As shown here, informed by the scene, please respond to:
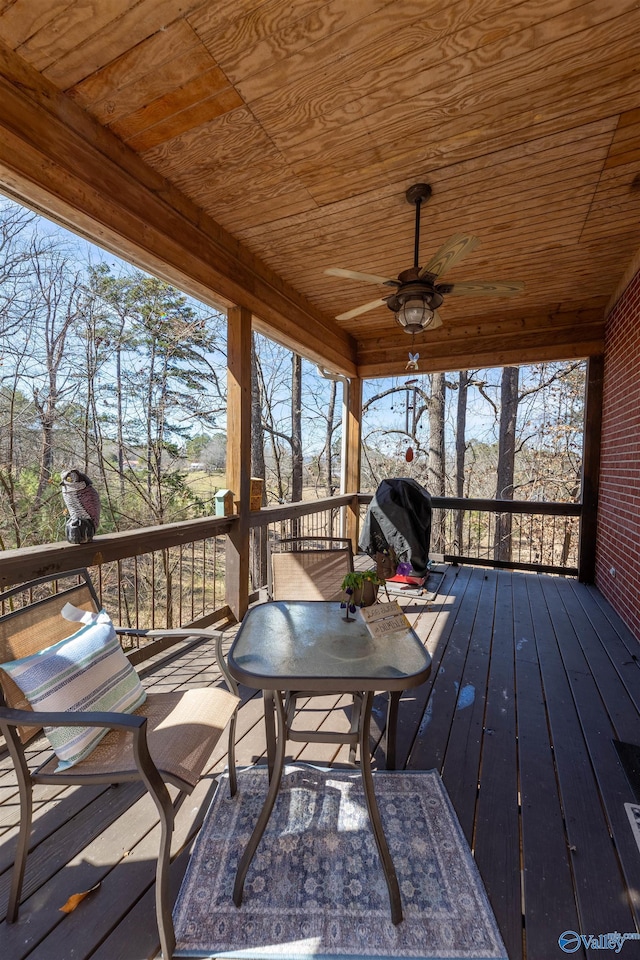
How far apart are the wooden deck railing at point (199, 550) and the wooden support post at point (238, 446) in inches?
5.1

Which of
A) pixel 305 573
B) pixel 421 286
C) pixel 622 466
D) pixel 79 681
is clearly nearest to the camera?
pixel 79 681

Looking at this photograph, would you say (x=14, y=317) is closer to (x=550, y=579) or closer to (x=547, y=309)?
(x=547, y=309)

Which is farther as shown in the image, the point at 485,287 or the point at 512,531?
the point at 512,531

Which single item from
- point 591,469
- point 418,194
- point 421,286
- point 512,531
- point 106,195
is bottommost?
point 512,531

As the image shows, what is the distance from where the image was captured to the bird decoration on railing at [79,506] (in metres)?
2.18

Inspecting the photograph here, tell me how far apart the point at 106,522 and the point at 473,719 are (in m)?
5.22

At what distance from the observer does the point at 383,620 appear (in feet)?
5.41

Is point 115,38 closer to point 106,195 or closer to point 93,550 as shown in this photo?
point 106,195

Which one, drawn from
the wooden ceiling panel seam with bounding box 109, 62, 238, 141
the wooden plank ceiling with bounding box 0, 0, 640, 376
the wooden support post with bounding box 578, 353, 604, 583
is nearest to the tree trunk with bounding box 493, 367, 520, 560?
the wooden support post with bounding box 578, 353, 604, 583

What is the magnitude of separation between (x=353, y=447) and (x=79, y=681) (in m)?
4.81

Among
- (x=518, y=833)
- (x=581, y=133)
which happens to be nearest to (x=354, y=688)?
(x=518, y=833)

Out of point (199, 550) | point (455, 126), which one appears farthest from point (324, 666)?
point (199, 550)

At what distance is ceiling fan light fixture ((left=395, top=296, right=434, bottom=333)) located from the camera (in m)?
2.67

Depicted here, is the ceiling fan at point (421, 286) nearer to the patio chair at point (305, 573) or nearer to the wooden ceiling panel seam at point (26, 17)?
the wooden ceiling panel seam at point (26, 17)
